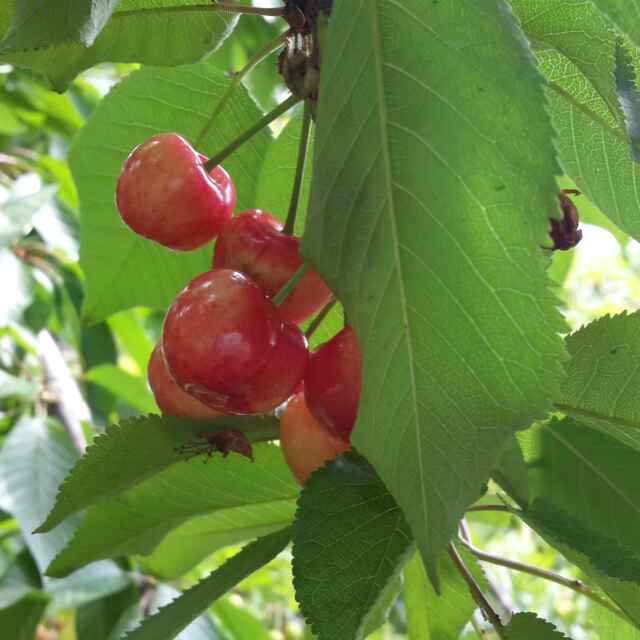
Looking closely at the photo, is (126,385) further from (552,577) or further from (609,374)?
(609,374)

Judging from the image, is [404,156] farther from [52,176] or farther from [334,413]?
[52,176]

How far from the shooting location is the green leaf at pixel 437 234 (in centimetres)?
58

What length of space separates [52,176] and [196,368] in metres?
1.51

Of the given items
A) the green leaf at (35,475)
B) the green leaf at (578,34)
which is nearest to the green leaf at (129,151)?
the green leaf at (578,34)

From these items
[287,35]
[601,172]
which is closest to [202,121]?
[287,35]

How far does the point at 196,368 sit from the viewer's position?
706mm

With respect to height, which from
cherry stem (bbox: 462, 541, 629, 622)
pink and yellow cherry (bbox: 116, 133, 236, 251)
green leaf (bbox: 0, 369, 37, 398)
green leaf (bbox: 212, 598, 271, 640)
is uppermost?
green leaf (bbox: 0, 369, 37, 398)

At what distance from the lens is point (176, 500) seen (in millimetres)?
971

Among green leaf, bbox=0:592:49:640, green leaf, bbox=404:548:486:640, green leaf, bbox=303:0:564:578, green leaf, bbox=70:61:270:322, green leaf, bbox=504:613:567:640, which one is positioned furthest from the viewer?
green leaf, bbox=0:592:49:640

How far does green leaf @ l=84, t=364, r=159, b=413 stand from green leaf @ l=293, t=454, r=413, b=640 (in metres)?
1.27

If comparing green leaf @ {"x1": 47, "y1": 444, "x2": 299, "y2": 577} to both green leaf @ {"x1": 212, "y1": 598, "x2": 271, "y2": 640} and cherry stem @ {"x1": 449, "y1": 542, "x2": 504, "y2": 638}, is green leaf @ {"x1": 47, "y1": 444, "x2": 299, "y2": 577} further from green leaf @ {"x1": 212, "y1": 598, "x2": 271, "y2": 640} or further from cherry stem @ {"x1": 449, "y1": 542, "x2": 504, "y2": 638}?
green leaf @ {"x1": 212, "y1": 598, "x2": 271, "y2": 640}

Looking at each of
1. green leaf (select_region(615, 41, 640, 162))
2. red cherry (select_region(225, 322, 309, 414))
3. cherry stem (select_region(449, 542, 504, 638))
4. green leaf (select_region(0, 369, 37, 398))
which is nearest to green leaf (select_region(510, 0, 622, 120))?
green leaf (select_region(615, 41, 640, 162))

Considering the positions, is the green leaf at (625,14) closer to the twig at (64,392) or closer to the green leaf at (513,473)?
the green leaf at (513,473)

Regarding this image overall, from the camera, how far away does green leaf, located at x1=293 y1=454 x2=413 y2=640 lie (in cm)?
69
